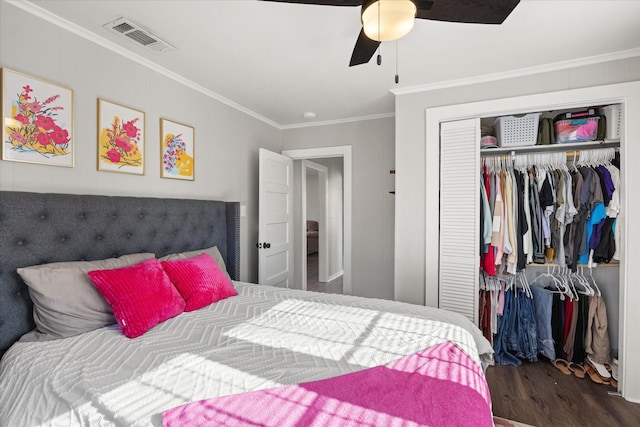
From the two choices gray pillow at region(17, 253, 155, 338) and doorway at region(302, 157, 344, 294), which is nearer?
gray pillow at region(17, 253, 155, 338)

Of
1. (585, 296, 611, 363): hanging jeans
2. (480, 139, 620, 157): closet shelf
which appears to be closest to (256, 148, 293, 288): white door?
(480, 139, 620, 157): closet shelf

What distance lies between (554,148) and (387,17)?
8.52ft

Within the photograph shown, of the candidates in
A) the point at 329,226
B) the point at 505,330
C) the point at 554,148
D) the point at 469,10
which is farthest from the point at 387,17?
the point at 329,226

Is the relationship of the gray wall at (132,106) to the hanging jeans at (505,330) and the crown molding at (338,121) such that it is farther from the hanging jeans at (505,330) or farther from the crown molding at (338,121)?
the hanging jeans at (505,330)

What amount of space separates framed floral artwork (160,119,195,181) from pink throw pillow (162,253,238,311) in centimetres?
79

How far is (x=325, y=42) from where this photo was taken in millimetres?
2049

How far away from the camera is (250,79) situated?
103 inches

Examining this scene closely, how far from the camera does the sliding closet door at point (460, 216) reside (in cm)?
260

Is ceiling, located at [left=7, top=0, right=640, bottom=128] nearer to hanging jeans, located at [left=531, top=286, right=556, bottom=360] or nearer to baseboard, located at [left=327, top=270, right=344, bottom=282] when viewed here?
hanging jeans, located at [left=531, top=286, right=556, bottom=360]

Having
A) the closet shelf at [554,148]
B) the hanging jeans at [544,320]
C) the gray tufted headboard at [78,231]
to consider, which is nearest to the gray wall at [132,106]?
the gray tufted headboard at [78,231]

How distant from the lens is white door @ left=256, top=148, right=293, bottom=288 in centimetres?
333

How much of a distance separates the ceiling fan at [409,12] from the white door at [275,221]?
7.36ft

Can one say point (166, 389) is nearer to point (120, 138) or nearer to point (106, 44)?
point (120, 138)

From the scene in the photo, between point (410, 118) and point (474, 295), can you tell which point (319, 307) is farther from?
point (410, 118)
